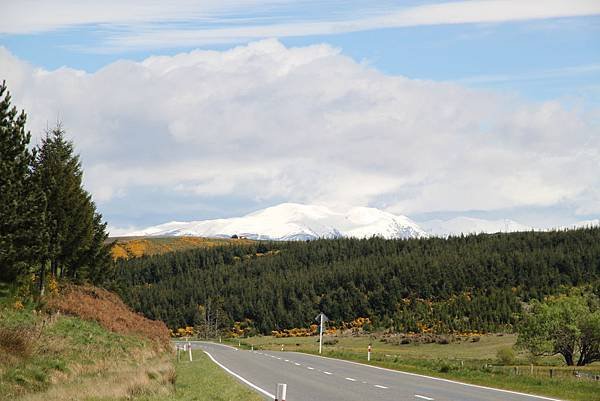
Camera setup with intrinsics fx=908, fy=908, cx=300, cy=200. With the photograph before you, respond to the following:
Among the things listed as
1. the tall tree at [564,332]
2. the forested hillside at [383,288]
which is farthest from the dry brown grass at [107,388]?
the forested hillside at [383,288]

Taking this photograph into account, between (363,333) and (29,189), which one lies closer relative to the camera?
(29,189)

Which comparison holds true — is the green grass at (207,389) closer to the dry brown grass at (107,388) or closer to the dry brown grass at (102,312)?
the dry brown grass at (107,388)

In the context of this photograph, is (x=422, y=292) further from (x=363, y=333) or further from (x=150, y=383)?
(x=150, y=383)

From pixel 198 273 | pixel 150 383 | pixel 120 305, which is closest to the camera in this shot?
pixel 150 383

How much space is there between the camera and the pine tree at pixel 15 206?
129 feet

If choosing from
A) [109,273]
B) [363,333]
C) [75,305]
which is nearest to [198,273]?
[363,333]

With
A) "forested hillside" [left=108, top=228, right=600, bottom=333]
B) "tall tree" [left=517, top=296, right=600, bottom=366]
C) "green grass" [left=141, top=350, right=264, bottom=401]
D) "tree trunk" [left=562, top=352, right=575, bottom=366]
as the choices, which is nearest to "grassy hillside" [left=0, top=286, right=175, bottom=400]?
"green grass" [left=141, top=350, right=264, bottom=401]

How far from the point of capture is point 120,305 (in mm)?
64125

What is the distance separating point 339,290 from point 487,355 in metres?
81.4

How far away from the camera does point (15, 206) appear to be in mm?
39562

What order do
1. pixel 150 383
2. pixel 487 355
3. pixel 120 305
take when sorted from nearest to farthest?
pixel 150 383 < pixel 120 305 < pixel 487 355

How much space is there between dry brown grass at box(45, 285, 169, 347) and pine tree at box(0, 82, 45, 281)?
535cm

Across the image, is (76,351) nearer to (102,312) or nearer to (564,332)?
(102,312)

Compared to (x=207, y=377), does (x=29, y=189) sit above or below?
above
